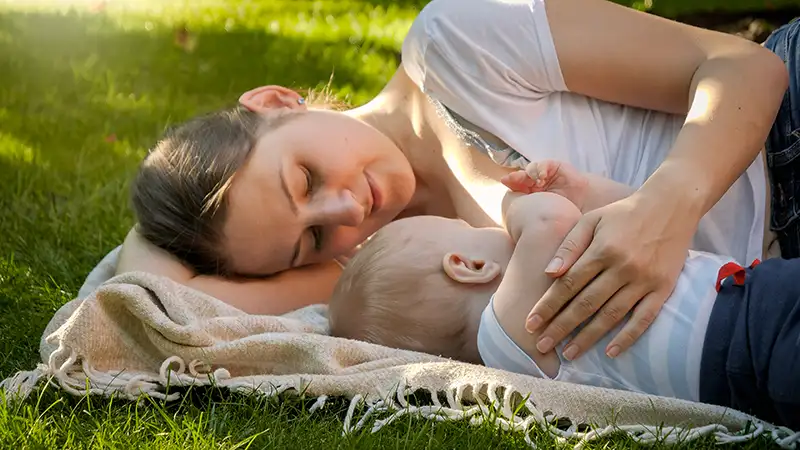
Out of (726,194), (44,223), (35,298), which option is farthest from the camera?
(44,223)

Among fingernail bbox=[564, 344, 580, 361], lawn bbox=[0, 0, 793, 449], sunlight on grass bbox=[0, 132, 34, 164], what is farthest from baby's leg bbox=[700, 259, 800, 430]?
sunlight on grass bbox=[0, 132, 34, 164]

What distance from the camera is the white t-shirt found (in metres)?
2.63

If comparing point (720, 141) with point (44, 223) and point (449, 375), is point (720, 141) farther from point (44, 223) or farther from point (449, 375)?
point (44, 223)

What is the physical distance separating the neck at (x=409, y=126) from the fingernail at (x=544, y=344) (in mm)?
897

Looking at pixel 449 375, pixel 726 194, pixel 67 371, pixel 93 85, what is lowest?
pixel 93 85

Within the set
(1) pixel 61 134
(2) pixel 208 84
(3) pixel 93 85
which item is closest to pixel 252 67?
(2) pixel 208 84

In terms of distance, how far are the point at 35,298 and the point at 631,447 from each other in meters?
1.84

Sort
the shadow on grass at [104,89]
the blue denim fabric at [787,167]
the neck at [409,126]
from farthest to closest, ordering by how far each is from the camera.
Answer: the shadow on grass at [104,89] → the neck at [409,126] → the blue denim fabric at [787,167]

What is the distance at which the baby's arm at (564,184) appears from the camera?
2.42m

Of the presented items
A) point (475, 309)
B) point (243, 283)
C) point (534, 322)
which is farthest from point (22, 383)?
point (534, 322)

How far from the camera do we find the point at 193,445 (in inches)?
78.3

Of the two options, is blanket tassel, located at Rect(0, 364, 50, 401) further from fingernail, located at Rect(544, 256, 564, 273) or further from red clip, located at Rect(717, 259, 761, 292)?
red clip, located at Rect(717, 259, 761, 292)

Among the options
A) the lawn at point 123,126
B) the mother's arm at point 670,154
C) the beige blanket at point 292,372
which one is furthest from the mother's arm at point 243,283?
the mother's arm at point 670,154

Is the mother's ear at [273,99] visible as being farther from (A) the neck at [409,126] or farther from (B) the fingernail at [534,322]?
(B) the fingernail at [534,322]
